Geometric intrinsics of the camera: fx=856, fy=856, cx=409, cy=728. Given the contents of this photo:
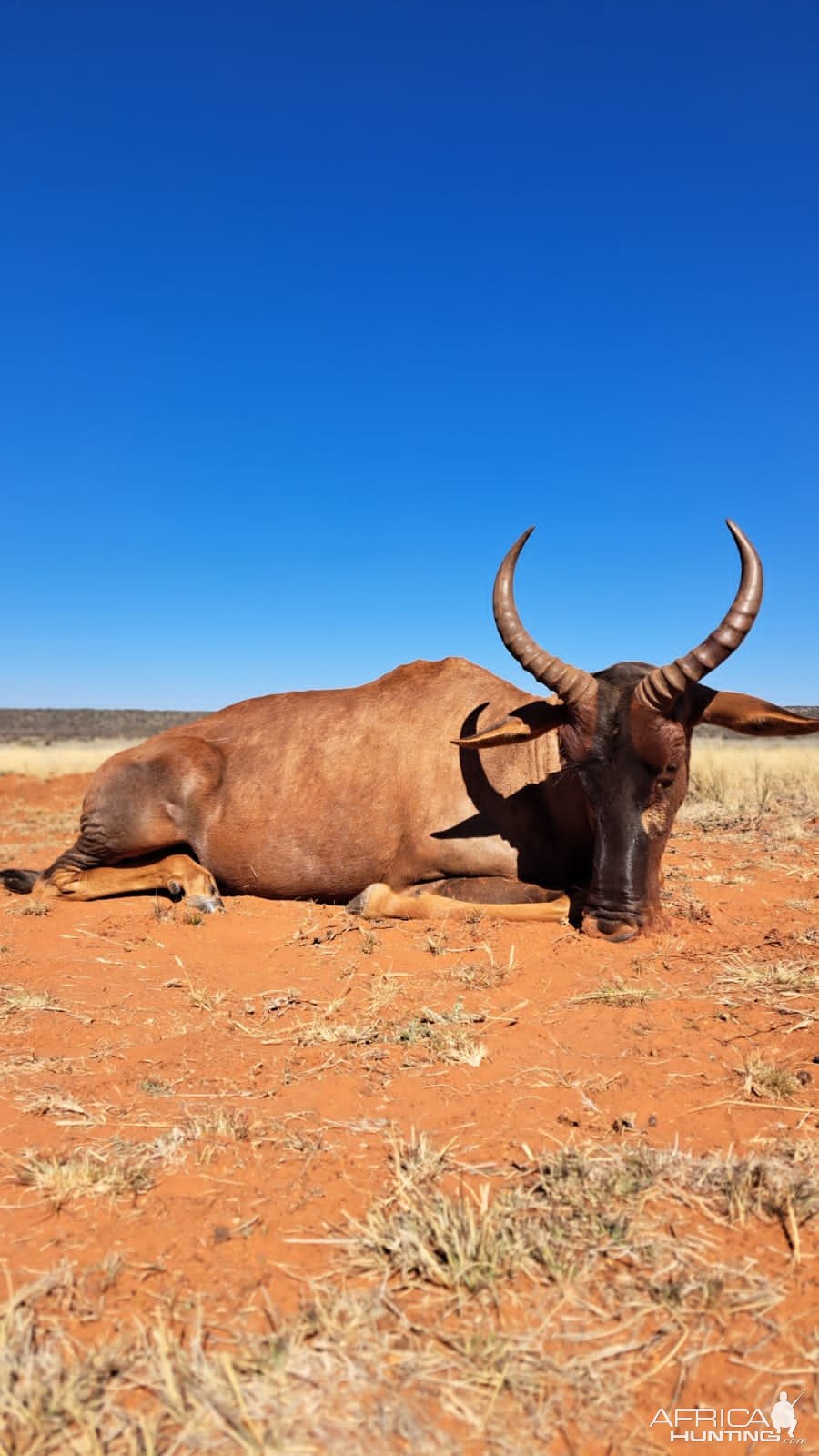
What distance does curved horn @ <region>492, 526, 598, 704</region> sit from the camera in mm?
5629

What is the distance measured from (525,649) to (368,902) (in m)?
2.11

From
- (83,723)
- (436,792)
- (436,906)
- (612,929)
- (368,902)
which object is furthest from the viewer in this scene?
(83,723)

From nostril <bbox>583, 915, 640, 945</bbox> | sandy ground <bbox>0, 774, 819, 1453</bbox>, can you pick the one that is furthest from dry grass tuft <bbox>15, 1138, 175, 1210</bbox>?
nostril <bbox>583, 915, 640, 945</bbox>

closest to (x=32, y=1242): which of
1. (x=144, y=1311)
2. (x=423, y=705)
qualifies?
(x=144, y=1311)

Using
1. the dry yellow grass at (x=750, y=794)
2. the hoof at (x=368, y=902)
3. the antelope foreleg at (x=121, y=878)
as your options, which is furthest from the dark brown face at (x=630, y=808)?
the dry yellow grass at (x=750, y=794)

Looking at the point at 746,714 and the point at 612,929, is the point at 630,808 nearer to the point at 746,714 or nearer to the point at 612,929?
the point at 612,929

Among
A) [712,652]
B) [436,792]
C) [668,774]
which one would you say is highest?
[712,652]

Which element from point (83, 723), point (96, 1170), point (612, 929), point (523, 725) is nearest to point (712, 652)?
point (523, 725)

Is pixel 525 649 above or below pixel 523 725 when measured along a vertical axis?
above

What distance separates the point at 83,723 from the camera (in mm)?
63250

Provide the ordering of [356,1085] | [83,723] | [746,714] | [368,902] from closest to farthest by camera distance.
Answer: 1. [356,1085]
2. [746,714]
3. [368,902]
4. [83,723]

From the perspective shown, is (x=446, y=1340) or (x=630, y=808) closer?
(x=446, y=1340)

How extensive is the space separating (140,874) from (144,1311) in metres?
5.42

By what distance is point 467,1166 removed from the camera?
8.68ft
